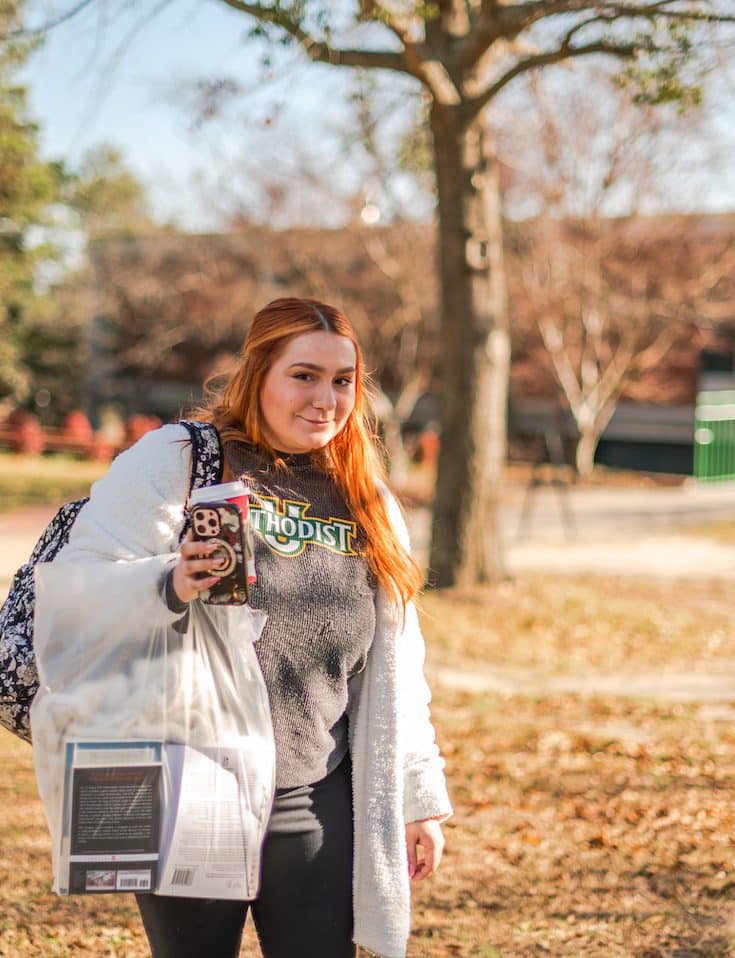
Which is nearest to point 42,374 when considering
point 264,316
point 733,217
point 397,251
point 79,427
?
point 79,427

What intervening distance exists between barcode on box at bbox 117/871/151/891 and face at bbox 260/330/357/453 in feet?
2.97

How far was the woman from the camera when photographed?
2.22 meters

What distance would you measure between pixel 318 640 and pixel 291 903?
0.52 m

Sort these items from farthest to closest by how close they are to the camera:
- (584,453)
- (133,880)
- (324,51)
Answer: (584,453), (324,51), (133,880)

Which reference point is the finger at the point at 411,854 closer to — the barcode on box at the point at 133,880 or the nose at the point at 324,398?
the barcode on box at the point at 133,880

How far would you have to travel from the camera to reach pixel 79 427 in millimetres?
29047

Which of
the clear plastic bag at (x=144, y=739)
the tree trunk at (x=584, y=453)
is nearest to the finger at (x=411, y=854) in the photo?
the clear plastic bag at (x=144, y=739)

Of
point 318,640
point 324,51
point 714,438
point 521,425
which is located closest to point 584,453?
point 714,438

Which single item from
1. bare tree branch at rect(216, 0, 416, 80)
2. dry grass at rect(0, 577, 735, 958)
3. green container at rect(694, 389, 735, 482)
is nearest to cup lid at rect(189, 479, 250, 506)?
dry grass at rect(0, 577, 735, 958)

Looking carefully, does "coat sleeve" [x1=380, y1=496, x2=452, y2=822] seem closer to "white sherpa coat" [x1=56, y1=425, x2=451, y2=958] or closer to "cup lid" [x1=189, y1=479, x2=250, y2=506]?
"white sherpa coat" [x1=56, y1=425, x2=451, y2=958]

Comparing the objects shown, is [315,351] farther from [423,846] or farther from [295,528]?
[423,846]

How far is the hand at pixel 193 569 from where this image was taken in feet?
6.49

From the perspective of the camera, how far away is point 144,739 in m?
1.98

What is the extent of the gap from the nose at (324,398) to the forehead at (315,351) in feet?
0.15
